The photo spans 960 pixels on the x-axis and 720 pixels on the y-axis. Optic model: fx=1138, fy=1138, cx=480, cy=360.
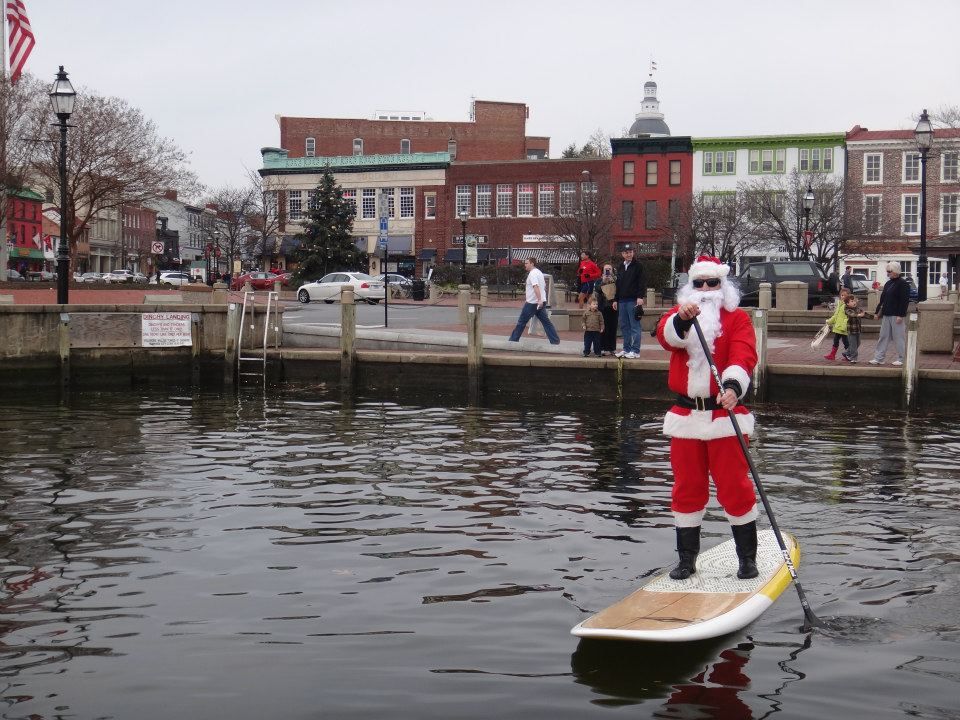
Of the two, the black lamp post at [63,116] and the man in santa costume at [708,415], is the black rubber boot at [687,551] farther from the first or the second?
the black lamp post at [63,116]

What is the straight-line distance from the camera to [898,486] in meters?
10.6

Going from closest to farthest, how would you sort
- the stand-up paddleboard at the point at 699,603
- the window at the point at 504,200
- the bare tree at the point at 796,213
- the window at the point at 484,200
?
the stand-up paddleboard at the point at 699,603 < the bare tree at the point at 796,213 < the window at the point at 504,200 < the window at the point at 484,200

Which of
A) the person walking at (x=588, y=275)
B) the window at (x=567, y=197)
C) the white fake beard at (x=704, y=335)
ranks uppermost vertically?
the window at (x=567, y=197)

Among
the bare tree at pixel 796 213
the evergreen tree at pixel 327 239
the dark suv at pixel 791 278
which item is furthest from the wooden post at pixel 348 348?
the evergreen tree at pixel 327 239

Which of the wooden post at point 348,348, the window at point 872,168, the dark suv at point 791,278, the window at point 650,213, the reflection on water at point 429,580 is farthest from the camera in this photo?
the window at point 650,213

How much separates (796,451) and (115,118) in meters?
35.9

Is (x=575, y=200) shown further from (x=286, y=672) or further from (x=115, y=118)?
(x=286, y=672)

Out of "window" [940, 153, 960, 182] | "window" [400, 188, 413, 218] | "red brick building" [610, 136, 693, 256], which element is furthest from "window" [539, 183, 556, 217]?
"window" [940, 153, 960, 182]

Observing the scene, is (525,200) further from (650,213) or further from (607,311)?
(607,311)

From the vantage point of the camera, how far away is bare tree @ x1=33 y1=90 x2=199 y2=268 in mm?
41406

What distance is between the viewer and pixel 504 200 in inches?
2854

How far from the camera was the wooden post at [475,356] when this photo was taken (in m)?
18.6

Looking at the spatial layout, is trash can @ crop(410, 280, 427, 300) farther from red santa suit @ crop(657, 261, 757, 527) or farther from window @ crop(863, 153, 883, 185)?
red santa suit @ crop(657, 261, 757, 527)

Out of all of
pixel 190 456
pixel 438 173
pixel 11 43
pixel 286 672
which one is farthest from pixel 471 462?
pixel 438 173
